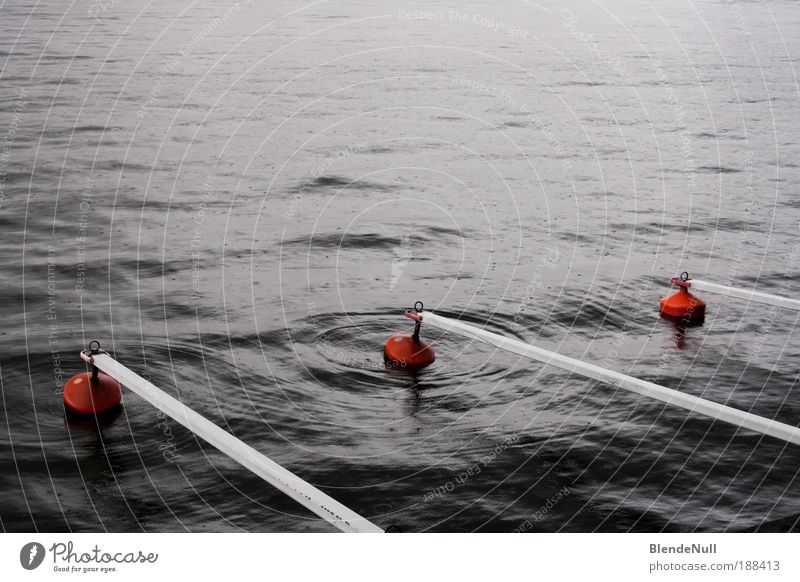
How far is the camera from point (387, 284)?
491 inches

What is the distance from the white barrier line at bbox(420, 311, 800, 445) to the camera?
7.93 metres

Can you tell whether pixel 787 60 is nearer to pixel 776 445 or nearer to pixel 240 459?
pixel 776 445

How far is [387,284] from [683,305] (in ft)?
12.9

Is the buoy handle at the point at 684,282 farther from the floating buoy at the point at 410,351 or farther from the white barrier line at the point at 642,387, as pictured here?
the floating buoy at the point at 410,351

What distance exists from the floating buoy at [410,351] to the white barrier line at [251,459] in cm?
270

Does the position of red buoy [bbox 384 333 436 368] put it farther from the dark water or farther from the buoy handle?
the buoy handle

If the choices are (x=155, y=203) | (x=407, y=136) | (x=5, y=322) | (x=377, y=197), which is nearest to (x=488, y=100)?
(x=407, y=136)

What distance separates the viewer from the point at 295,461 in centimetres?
797

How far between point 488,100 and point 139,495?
843 inches

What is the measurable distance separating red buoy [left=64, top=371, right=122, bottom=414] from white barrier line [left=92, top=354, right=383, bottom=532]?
0.20 meters

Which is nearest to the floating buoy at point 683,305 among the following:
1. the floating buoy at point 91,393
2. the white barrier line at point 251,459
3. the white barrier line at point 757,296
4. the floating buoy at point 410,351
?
the white barrier line at point 757,296
